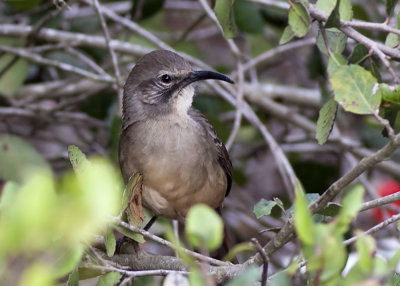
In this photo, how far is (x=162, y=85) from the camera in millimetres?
4668

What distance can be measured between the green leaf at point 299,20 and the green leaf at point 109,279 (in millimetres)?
1297

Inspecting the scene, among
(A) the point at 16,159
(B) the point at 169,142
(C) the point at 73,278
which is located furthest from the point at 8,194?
(A) the point at 16,159

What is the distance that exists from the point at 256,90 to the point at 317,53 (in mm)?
669

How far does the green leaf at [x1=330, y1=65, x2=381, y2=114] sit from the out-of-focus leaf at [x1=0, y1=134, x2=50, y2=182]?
2855 mm

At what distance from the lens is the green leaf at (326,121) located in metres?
3.18

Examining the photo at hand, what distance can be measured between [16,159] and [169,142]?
1.46m

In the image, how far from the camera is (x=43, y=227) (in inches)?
64.1

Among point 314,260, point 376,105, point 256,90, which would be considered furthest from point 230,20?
point 256,90

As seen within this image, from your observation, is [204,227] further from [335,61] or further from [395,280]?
[335,61]

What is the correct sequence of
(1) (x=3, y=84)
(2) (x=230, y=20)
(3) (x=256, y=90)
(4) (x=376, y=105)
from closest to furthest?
(4) (x=376, y=105), (2) (x=230, y=20), (1) (x=3, y=84), (3) (x=256, y=90)

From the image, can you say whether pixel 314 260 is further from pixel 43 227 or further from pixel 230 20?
pixel 230 20

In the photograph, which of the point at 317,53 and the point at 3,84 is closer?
the point at 3,84

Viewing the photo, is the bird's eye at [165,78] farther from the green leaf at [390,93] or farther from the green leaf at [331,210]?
the green leaf at [390,93]

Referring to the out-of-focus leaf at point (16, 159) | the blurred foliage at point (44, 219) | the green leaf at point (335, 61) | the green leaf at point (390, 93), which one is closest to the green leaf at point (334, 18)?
the green leaf at point (335, 61)
